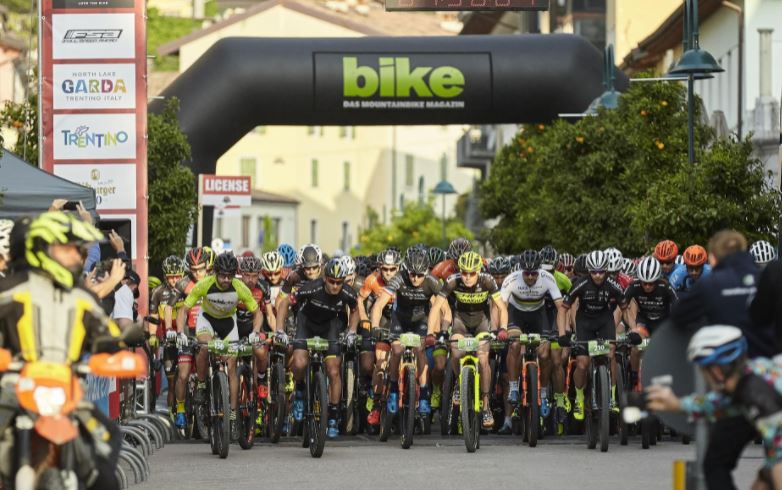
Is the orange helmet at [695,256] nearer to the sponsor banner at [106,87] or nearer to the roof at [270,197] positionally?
the sponsor banner at [106,87]

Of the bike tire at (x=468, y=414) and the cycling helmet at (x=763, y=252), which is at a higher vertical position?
the cycling helmet at (x=763, y=252)

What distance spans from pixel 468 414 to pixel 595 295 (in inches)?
92.0

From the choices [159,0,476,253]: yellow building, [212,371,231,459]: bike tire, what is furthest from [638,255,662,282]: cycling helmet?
[159,0,476,253]: yellow building

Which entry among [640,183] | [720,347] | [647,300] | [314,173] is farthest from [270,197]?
[720,347]

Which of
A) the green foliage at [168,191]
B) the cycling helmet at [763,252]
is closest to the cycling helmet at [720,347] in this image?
the cycling helmet at [763,252]

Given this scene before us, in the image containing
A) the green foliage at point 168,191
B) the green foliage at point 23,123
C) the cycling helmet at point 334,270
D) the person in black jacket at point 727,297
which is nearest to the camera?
the person in black jacket at point 727,297

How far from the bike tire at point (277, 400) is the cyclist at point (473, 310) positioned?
144 centimetres

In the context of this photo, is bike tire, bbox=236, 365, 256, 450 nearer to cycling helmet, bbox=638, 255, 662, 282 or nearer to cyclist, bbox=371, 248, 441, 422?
cyclist, bbox=371, 248, 441, 422

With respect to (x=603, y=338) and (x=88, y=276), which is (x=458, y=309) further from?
(x=88, y=276)

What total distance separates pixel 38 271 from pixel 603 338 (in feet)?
36.5

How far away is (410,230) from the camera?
313 ft

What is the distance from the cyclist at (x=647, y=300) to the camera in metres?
19.3

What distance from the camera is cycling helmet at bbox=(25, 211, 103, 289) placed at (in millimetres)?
9492

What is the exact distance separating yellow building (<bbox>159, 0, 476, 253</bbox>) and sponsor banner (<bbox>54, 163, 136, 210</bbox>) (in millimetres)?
78611
